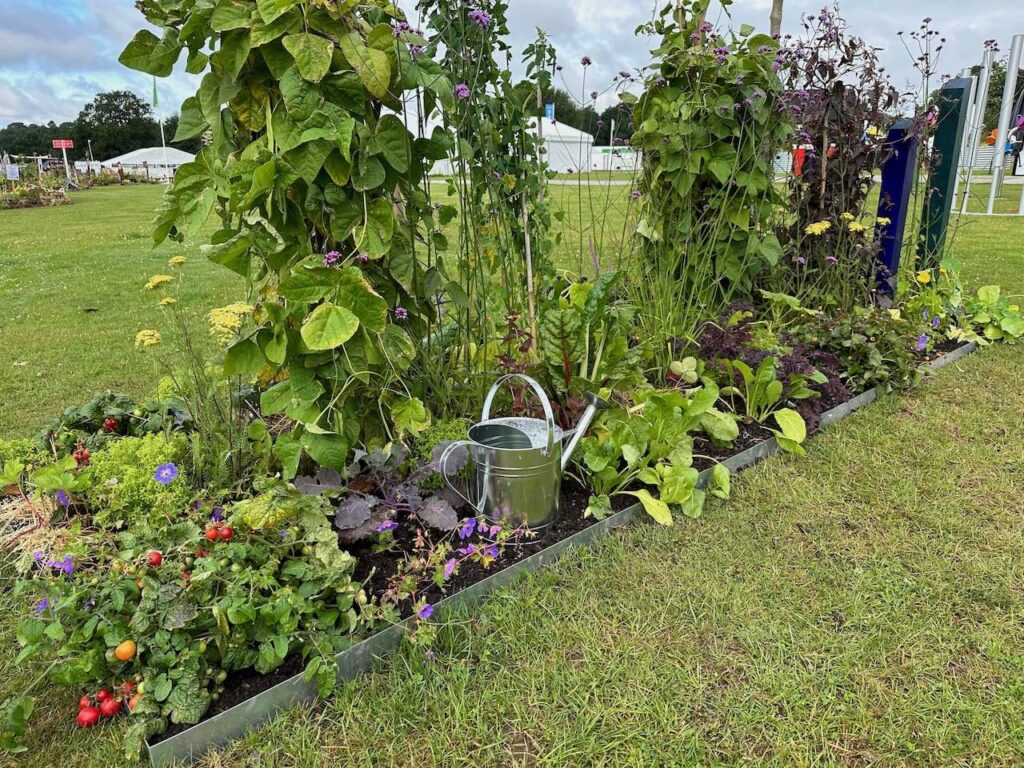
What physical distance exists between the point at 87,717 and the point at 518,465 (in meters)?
1.05

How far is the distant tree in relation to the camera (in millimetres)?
53688

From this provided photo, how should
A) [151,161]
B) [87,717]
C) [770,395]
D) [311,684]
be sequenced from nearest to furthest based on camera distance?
[87,717] → [311,684] → [770,395] → [151,161]

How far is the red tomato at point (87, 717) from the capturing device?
1.29 meters

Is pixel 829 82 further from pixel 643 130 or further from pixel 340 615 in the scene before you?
pixel 340 615

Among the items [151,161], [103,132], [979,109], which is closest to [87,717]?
[979,109]

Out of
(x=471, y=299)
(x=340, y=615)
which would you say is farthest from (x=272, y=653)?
Result: (x=471, y=299)

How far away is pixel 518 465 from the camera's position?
1.74m

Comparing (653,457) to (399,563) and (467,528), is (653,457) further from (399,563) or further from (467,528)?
(399,563)

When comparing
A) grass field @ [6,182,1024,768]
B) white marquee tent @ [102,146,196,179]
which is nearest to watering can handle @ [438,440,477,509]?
grass field @ [6,182,1024,768]

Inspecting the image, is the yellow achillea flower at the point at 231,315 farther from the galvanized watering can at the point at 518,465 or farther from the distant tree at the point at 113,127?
the distant tree at the point at 113,127

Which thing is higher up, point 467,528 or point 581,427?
point 581,427

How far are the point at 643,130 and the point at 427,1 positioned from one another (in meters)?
1.33

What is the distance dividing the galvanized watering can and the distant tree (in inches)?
2426

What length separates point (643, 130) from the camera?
9.80 feet
